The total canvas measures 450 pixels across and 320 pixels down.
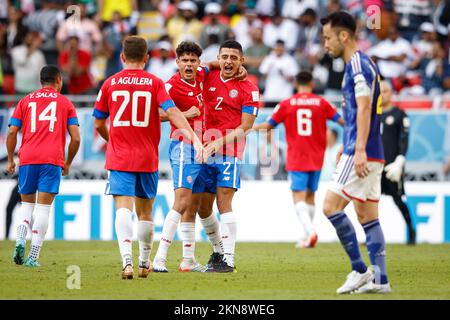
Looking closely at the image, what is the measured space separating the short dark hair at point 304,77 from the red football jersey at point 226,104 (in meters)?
5.19

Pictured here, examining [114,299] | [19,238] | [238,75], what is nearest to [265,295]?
[114,299]

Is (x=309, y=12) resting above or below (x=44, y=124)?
above

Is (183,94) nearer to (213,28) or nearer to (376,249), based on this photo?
(376,249)

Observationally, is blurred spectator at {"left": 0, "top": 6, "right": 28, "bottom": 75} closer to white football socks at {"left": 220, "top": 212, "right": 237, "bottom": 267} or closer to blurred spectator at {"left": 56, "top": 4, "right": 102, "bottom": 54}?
blurred spectator at {"left": 56, "top": 4, "right": 102, "bottom": 54}

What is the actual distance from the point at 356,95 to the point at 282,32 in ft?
46.5

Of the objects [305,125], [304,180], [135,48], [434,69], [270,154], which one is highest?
[434,69]

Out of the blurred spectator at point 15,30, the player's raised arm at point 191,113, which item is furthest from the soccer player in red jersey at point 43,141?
the blurred spectator at point 15,30

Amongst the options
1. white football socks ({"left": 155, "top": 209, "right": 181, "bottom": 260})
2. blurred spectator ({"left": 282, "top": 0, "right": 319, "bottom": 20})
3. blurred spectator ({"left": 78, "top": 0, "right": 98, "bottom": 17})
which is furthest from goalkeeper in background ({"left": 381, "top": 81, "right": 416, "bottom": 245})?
blurred spectator ({"left": 78, "top": 0, "right": 98, "bottom": 17})

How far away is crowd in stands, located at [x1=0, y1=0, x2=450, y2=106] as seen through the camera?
21.9 m

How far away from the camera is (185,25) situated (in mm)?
23594

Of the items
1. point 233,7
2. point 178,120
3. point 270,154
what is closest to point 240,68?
point 178,120

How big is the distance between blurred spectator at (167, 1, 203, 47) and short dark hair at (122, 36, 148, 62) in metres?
12.6

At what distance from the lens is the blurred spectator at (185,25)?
23.4m

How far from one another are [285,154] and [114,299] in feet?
34.6
